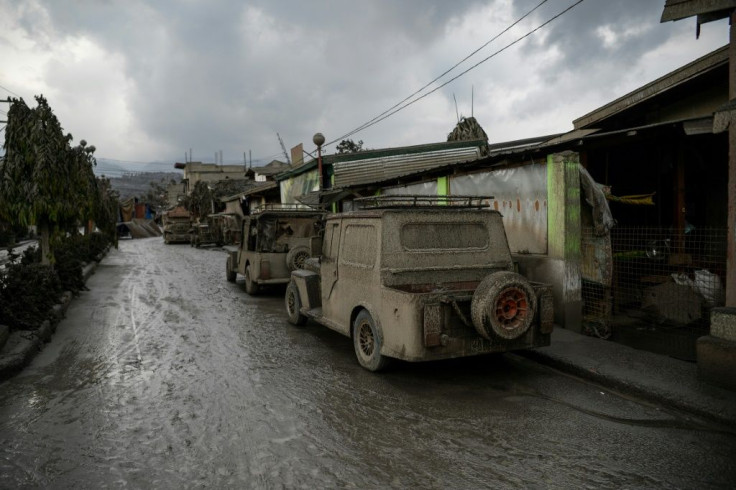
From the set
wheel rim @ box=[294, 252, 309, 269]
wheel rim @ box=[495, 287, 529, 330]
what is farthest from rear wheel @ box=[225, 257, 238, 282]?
wheel rim @ box=[495, 287, 529, 330]

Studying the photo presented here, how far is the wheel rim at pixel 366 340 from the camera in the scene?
5914 mm

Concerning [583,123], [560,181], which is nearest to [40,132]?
[560,181]

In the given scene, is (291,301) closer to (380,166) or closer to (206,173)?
(380,166)

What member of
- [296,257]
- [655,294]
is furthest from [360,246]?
[296,257]

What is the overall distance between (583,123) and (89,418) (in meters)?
10.9

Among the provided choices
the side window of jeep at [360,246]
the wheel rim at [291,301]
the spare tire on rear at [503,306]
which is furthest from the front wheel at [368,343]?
the wheel rim at [291,301]

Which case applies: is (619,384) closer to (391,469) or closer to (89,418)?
(391,469)

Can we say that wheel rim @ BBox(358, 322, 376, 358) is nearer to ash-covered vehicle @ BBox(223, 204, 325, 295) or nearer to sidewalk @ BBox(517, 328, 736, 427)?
sidewalk @ BBox(517, 328, 736, 427)

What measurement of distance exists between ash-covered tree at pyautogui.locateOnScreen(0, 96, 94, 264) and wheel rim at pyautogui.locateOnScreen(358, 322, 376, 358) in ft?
23.5

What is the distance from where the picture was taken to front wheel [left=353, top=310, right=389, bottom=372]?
564 centimetres

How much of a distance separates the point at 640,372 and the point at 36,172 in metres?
10.3

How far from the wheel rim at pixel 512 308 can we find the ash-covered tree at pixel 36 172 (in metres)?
8.76

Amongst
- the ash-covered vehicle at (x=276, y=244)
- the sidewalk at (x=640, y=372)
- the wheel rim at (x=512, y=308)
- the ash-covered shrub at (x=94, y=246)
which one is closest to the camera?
the sidewalk at (x=640, y=372)

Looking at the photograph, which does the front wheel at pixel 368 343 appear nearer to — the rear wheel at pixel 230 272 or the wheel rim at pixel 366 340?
the wheel rim at pixel 366 340
